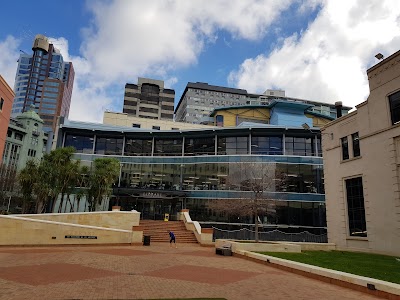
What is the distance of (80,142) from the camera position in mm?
47938

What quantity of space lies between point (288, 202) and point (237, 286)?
29490 millimetres

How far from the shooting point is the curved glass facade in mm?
39062

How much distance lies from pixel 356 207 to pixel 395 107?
8041mm

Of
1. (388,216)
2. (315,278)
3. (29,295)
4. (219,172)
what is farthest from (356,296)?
(219,172)

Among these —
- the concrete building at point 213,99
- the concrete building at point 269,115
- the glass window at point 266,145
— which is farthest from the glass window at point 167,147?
the concrete building at point 213,99

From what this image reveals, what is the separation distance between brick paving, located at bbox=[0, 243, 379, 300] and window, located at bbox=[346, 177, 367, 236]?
39.8 feet

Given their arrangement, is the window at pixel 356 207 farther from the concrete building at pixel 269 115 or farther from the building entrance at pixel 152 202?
the concrete building at pixel 269 115

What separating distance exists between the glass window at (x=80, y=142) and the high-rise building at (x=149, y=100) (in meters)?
58.6

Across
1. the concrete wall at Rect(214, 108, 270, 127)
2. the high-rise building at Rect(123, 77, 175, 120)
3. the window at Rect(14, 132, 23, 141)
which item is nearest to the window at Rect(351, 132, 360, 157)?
the concrete wall at Rect(214, 108, 270, 127)

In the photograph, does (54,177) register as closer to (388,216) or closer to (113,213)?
(113,213)

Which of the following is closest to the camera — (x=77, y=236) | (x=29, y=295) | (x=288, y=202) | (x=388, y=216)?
(x=29, y=295)

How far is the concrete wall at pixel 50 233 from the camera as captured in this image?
70.6 ft

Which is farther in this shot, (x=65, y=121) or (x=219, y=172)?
(x=65, y=121)

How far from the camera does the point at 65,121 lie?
50.0m
